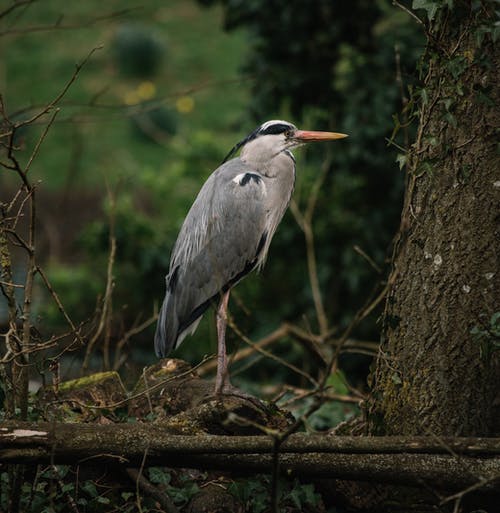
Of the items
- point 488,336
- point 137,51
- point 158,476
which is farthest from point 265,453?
point 137,51

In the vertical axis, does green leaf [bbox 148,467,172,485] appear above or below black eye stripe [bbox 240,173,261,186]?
below

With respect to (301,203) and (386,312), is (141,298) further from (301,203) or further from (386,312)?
(386,312)

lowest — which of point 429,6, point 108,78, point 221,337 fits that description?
point 108,78

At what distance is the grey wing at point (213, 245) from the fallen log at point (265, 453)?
161 centimetres

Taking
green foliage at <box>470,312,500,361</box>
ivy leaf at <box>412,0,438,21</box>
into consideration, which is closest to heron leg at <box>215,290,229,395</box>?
green foliage at <box>470,312,500,361</box>

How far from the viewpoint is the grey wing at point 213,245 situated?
486cm

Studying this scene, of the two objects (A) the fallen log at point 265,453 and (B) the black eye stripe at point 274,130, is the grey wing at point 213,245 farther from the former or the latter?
(A) the fallen log at point 265,453

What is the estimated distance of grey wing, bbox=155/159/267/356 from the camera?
4.86 meters

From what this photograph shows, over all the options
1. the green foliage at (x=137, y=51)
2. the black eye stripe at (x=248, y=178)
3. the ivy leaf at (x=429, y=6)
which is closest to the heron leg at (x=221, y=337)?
the black eye stripe at (x=248, y=178)

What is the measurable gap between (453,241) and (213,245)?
1.80m

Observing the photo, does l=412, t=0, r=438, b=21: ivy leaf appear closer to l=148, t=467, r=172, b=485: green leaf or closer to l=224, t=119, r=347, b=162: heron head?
l=224, t=119, r=347, b=162: heron head

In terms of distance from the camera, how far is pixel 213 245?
495cm

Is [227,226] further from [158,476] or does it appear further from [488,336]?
[488,336]

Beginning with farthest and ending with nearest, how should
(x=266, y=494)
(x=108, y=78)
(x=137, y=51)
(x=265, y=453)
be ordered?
(x=108, y=78) < (x=137, y=51) < (x=266, y=494) < (x=265, y=453)
